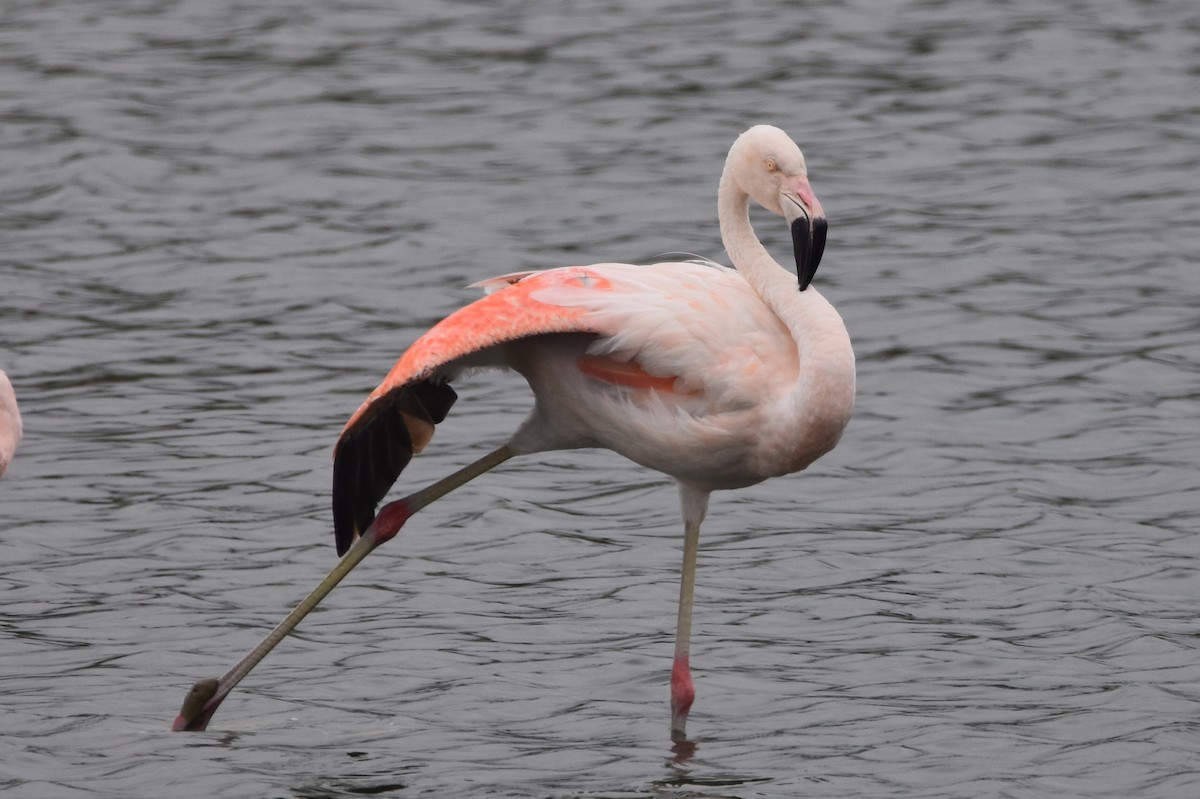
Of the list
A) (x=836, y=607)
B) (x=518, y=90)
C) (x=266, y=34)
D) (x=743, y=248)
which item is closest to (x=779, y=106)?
(x=518, y=90)

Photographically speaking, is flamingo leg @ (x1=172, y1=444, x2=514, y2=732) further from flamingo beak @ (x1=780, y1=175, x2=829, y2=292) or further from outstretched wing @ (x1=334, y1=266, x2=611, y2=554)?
flamingo beak @ (x1=780, y1=175, x2=829, y2=292)

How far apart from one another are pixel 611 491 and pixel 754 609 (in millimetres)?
1477

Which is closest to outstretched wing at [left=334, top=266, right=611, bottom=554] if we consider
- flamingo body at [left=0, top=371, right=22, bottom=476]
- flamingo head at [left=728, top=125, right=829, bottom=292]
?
flamingo head at [left=728, top=125, right=829, bottom=292]

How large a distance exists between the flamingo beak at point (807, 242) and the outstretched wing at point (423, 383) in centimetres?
62

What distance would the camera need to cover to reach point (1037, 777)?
20.4 ft

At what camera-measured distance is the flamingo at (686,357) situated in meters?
6.03

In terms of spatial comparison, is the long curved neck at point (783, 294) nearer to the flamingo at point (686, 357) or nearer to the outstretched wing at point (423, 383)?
the flamingo at point (686, 357)

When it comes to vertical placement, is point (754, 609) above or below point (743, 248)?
A: below

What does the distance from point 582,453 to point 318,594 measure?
9.79 ft

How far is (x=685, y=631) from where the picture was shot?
667 cm

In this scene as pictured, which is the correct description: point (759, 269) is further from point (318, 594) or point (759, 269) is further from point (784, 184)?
point (318, 594)

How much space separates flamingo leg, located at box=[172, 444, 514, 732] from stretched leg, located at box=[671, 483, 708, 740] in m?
0.64

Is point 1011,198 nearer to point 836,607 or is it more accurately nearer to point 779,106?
point 779,106

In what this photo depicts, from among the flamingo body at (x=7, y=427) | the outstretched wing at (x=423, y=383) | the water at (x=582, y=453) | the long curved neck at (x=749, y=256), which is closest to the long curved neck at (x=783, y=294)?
the long curved neck at (x=749, y=256)
